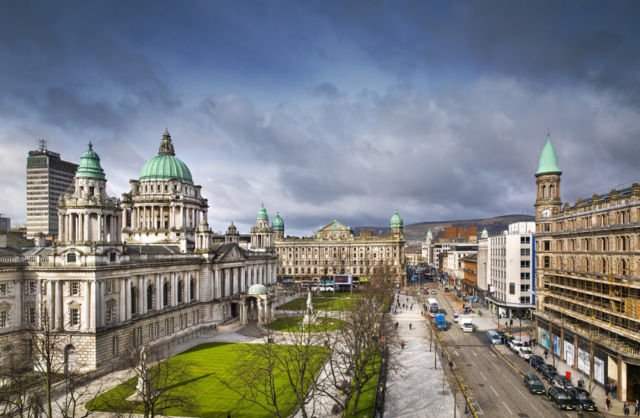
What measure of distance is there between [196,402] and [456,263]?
142963mm

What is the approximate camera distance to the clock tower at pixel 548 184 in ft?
253

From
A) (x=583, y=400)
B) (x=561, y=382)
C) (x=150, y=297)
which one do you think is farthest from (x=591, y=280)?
(x=150, y=297)

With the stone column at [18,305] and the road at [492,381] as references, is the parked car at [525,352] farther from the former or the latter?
the stone column at [18,305]

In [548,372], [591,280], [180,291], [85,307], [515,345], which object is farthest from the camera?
[180,291]

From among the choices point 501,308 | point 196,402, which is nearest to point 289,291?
point 501,308

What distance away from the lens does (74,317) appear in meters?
60.2

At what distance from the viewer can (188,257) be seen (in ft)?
289

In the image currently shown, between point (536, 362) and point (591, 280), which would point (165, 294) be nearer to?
point (536, 362)

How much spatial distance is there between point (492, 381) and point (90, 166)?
59871mm

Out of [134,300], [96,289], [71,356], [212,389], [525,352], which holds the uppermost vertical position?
[96,289]

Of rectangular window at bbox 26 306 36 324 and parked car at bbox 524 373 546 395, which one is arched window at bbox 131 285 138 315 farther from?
parked car at bbox 524 373 546 395

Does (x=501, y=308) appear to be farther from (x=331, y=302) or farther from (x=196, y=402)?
(x=196, y=402)

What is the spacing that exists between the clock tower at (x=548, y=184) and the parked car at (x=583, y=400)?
116 ft

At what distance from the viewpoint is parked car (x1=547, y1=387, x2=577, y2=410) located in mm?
46250
